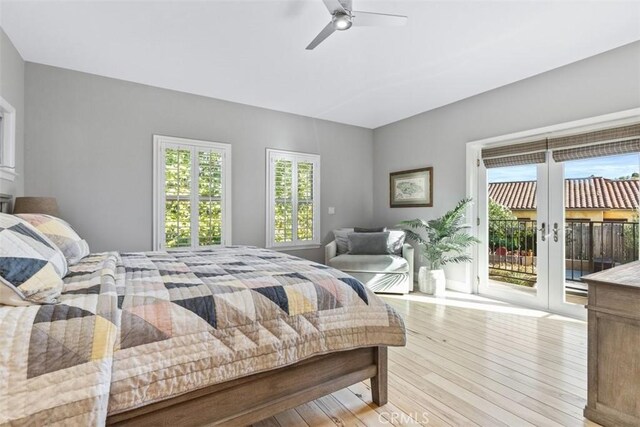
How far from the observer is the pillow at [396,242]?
4504 millimetres

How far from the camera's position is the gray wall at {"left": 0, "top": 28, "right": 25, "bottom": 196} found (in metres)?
2.65

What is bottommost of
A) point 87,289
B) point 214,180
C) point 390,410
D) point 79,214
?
point 390,410

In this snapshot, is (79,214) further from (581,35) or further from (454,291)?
(581,35)

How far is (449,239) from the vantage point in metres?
4.16

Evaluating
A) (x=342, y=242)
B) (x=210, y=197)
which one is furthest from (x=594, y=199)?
(x=210, y=197)

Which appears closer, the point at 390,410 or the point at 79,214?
the point at 390,410

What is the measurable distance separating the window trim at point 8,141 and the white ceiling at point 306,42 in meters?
0.65

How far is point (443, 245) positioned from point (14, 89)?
16.0 feet

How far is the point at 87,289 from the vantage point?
1295 millimetres

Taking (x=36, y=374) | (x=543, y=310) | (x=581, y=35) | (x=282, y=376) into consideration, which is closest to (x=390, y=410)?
(x=282, y=376)

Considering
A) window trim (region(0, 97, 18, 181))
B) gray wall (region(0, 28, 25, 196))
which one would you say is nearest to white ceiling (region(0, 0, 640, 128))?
gray wall (region(0, 28, 25, 196))

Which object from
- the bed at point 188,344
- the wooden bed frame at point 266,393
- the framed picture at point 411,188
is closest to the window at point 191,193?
the bed at point 188,344

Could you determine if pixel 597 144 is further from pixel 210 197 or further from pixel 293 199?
pixel 210 197

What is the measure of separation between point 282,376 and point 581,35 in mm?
3559
